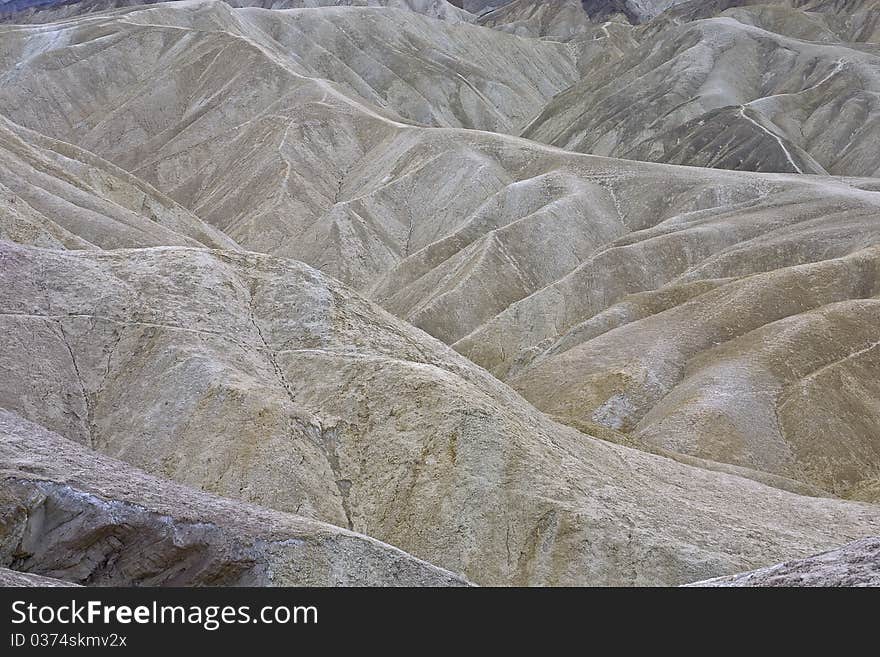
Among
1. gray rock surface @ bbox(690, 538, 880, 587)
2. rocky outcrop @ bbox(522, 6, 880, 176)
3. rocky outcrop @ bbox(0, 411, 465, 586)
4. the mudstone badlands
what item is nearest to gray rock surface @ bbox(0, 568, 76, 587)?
the mudstone badlands

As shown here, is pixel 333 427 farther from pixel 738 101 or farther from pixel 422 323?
pixel 738 101

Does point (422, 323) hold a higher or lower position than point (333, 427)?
higher

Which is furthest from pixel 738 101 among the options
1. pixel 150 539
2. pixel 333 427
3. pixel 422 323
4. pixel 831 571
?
pixel 150 539

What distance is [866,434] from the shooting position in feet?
122

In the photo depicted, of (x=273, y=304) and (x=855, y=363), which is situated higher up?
(x=273, y=304)

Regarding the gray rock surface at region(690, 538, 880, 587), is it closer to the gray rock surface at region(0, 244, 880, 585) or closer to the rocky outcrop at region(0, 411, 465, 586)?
the rocky outcrop at region(0, 411, 465, 586)

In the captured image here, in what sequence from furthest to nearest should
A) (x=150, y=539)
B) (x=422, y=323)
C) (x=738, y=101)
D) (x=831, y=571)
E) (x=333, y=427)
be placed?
(x=738, y=101) < (x=422, y=323) < (x=333, y=427) < (x=150, y=539) < (x=831, y=571)

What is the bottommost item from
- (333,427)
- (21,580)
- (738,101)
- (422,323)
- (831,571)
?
Result: (831,571)

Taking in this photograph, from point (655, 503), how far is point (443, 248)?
A: 44730mm

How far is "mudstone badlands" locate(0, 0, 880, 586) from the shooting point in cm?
1836

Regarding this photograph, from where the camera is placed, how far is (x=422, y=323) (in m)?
54.8

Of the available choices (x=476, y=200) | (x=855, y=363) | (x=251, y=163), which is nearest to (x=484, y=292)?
(x=476, y=200)
